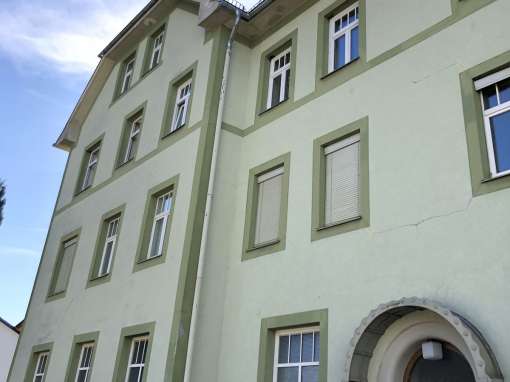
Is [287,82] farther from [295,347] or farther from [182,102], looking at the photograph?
[295,347]

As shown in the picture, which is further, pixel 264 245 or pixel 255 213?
pixel 255 213

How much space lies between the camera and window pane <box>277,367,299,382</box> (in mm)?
8284

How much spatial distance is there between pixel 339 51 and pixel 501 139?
420cm

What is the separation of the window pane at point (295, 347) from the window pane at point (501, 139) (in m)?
3.72

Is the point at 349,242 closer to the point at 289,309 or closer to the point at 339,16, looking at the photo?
the point at 289,309

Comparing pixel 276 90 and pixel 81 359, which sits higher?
pixel 276 90

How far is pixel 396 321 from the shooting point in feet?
23.2

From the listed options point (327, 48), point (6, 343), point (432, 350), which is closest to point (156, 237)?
point (327, 48)

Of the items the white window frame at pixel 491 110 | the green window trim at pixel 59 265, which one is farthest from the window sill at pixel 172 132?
the white window frame at pixel 491 110

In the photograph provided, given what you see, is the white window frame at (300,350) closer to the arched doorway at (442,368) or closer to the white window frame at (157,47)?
the arched doorway at (442,368)

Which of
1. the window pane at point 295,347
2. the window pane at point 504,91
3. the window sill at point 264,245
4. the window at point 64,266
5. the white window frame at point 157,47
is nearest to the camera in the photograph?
the window pane at point 504,91

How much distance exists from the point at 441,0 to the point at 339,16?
8.35 feet

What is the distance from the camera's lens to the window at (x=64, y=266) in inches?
581

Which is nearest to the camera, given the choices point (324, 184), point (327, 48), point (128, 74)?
point (324, 184)
